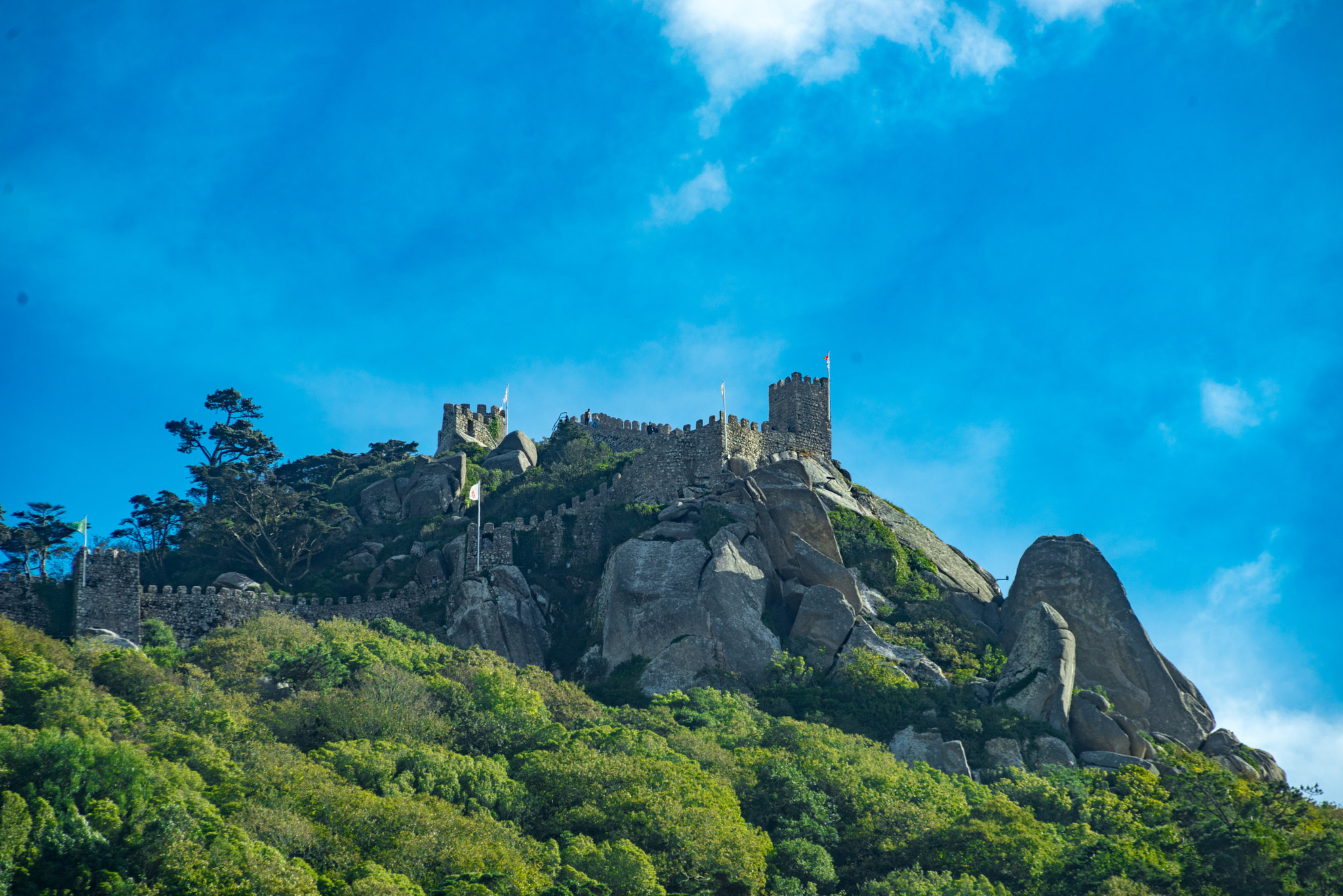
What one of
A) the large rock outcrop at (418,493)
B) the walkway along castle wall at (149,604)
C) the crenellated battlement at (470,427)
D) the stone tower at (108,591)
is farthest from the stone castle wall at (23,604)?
the crenellated battlement at (470,427)

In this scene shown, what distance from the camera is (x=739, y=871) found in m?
31.2

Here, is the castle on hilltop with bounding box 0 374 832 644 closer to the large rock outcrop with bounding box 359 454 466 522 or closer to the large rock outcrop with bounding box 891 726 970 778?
the large rock outcrop with bounding box 359 454 466 522

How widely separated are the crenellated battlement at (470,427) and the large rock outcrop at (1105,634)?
135 feet

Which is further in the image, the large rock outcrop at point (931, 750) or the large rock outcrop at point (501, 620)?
the large rock outcrop at point (501, 620)

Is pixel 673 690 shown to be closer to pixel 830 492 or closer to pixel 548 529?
pixel 548 529

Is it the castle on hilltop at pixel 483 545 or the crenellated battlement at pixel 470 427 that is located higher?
the crenellated battlement at pixel 470 427

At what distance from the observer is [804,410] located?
2630 inches

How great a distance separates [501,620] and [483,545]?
5.24m

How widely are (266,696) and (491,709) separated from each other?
8.28 m

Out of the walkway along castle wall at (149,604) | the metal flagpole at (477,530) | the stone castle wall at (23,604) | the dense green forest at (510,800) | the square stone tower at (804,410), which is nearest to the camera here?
the dense green forest at (510,800)

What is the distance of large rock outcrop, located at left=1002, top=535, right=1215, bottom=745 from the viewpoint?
4878 centimetres

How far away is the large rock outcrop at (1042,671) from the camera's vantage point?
44.8 meters

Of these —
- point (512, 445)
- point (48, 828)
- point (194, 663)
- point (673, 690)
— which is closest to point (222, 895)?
point (48, 828)

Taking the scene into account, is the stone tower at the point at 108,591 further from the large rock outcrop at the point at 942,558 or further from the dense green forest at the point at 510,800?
the large rock outcrop at the point at 942,558
